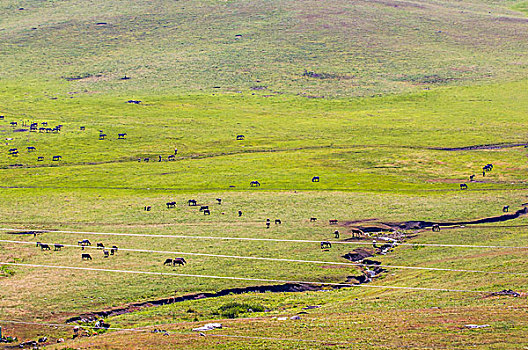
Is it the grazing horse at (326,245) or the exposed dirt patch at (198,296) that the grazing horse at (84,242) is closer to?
the exposed dirt patch at (198,296)

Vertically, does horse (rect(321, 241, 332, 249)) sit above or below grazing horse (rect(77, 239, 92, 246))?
below

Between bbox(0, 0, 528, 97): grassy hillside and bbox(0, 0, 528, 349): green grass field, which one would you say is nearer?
bbox(0, 0, 528, 349): green grass field

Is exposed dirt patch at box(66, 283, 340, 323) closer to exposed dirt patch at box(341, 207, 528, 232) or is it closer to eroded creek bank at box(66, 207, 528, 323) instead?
eroded creek bank at box(66, 207, 528, 323)

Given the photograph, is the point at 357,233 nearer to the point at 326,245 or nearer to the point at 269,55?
the point at 326,245

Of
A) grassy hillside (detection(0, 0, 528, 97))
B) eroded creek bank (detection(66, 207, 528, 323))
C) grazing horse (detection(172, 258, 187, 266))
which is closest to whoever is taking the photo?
eroded creek bank (detection(66, 207, 528, 323))

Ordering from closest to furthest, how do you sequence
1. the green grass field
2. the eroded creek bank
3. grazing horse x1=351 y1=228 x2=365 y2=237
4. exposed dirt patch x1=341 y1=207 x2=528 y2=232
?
the green grass field < the eroded creek bank < grazing horse x1=351 y1=228 x2=365 y2=237 < exposed dirt patch x1=341 y1=207 x2=528 y2=232

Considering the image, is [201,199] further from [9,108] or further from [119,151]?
[9,108]

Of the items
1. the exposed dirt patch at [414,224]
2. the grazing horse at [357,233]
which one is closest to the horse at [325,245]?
the grazing horse at [357,233]

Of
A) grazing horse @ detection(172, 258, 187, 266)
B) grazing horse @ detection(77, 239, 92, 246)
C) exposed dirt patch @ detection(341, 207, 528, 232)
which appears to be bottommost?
exposed dirt patch @ detection(341, 207, 528, 232)

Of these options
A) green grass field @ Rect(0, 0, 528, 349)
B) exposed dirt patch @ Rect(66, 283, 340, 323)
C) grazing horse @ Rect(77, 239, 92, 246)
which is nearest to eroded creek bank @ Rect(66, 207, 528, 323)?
exposed dirt patch @ Rect(66, 283, 340, 323)

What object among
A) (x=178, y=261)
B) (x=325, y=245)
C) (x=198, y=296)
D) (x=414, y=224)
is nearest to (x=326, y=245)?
(x=325, y=245)
